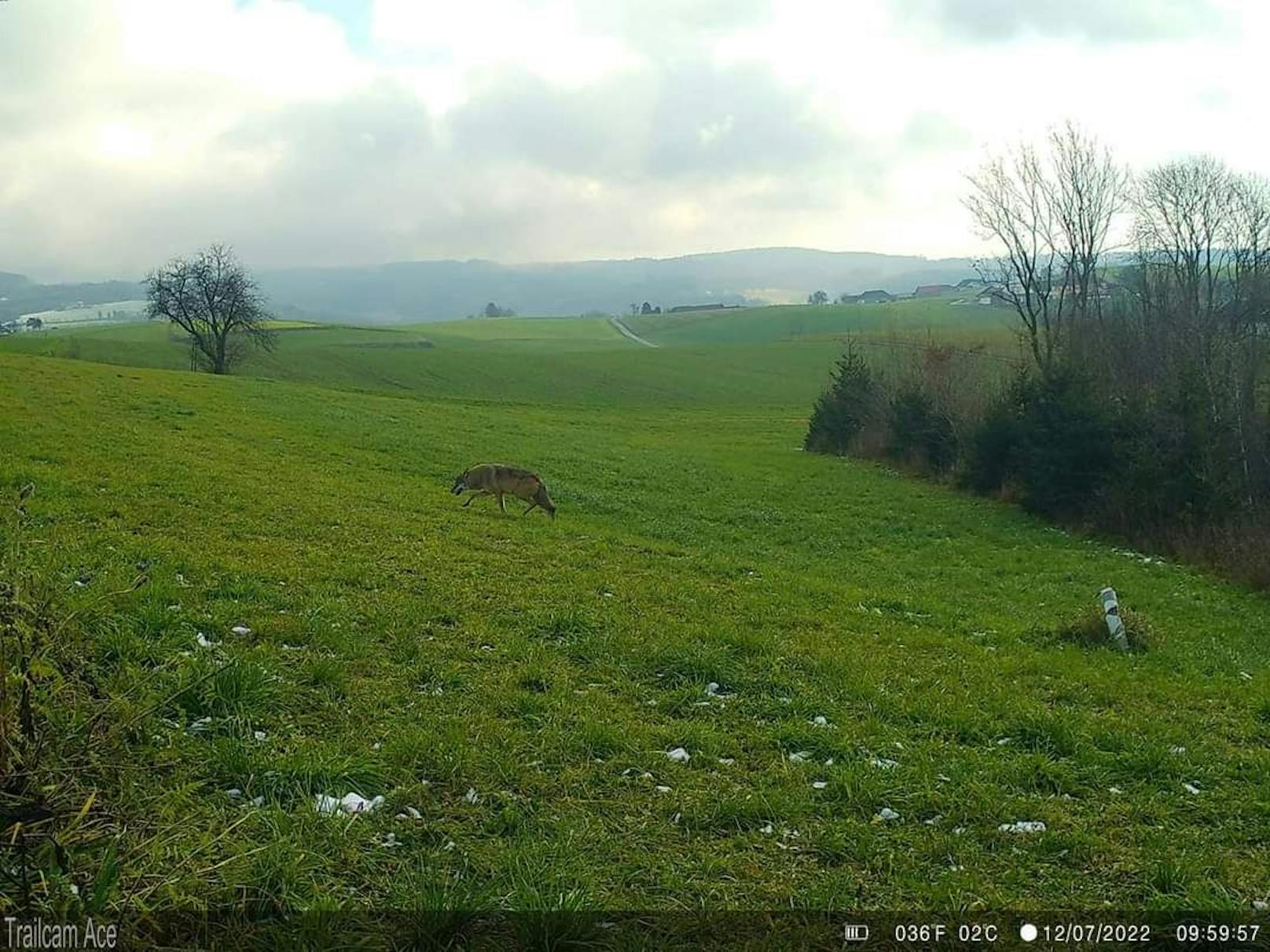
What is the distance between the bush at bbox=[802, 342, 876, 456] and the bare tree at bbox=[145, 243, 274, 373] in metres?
44.0

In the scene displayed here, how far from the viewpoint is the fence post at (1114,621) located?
37.2ft

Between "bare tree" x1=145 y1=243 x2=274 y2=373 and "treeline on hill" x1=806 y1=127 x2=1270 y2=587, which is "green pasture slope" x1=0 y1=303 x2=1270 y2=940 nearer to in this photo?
"treeline on hill" x1=806 y1=127 x2=1270 y2=587

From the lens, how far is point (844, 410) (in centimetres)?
4847

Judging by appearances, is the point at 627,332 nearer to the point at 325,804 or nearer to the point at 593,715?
the point at 593,715

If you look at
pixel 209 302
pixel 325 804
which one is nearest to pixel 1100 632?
pixel 325 804

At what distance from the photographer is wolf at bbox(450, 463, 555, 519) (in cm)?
1856

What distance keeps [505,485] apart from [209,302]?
56806 millimetres

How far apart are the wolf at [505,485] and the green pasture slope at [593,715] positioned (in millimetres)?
377

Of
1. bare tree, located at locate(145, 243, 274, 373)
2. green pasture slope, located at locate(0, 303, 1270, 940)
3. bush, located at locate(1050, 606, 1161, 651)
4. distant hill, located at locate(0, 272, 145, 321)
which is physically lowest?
bush, located at locate(1050, 606, 1161, 651)

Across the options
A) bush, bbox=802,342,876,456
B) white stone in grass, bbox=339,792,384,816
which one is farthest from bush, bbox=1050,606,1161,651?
bush, bbox=802,342,876,456

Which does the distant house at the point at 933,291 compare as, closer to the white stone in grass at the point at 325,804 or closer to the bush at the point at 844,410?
the bush at the point at 844,410

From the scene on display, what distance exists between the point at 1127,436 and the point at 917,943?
1077 inches

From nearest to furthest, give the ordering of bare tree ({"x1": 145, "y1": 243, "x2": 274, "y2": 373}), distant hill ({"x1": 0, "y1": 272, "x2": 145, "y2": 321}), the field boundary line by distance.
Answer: bare tree ({"x1": 145, "y1": 243, "x2": 274, "y2": 373}), the field boundary line, distant hill ({"x1": 0, "y1": 272, "x2": 145, "y2": 321})

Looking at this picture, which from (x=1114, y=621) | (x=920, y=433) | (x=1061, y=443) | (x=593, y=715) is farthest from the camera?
(x=920, y=433)
